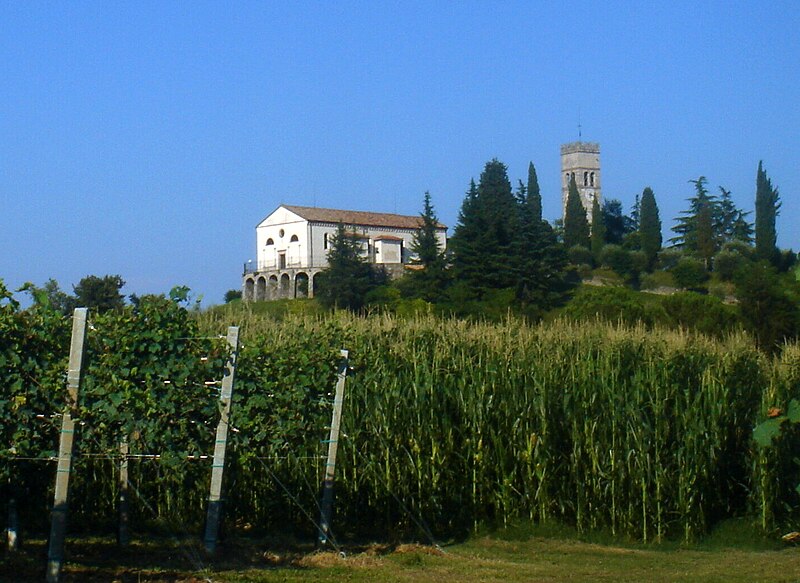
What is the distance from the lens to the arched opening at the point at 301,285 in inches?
2611

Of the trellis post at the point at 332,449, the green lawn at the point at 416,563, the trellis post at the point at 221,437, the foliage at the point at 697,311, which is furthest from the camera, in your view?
the foliage at the point at 697,311

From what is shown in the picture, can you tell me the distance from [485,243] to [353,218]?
2125 centimetres

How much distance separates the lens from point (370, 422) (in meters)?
11.0

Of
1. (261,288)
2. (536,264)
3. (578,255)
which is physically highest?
(578,255)

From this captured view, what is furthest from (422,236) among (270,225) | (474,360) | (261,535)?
(261,535)

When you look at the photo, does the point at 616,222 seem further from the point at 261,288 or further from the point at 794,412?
the point at 794,412

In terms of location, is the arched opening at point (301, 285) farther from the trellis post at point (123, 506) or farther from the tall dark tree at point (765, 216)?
the trellis post at point (123, 506)

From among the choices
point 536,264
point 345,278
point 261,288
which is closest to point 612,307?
point 536,264

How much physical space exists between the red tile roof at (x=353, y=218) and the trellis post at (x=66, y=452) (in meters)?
63.0

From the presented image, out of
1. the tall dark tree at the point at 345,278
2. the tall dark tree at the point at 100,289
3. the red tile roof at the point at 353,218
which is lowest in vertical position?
the tall dark tree at the point at 100,289

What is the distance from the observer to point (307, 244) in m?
68.6

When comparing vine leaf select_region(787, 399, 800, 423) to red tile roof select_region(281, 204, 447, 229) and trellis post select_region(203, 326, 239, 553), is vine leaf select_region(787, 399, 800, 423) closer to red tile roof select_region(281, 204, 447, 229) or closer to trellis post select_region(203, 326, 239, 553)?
trellis post select_region(203, 326, 239, 553)

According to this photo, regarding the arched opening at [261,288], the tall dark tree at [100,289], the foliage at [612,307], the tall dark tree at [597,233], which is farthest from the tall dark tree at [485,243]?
the tall dark tree at [100,289]

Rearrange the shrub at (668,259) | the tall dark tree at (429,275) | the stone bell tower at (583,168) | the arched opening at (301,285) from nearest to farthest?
1. the tall dark tree at (429,275)
2. the arched opening at (301,285)
3. the shrub at (668,259)
4. the stone bell tower at (583,168)
